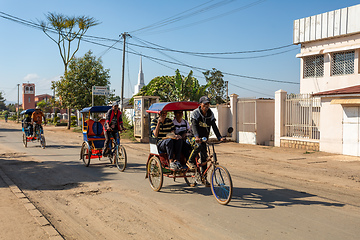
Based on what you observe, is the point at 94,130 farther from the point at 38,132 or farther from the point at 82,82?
the point at 82,82

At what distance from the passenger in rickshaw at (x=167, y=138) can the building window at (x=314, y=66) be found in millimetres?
16047

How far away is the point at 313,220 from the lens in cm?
555

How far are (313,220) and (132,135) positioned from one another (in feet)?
64.3

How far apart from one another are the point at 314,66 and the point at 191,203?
17.5 meters

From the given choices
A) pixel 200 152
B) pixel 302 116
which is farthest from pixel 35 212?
pixel 302 116

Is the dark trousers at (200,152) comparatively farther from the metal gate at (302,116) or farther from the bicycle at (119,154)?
the metal gate at (302,116)

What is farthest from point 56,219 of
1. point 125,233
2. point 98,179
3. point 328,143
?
point 328,143

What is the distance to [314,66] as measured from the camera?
2142cm

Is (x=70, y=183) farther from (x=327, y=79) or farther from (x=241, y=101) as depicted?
(x=327, y=79)

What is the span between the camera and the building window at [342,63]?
1933 centimetres

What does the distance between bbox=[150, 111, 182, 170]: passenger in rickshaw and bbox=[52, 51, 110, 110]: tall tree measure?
85.2ft

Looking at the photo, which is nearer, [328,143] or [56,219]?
[56,219]

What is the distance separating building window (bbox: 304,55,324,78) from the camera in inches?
827

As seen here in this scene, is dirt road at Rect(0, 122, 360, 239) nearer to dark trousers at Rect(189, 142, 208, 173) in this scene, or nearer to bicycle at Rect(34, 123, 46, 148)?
dark trousers at Rect(189, 142, 208, 173)
